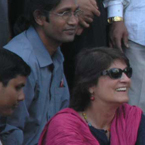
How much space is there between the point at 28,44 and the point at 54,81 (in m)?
0.37

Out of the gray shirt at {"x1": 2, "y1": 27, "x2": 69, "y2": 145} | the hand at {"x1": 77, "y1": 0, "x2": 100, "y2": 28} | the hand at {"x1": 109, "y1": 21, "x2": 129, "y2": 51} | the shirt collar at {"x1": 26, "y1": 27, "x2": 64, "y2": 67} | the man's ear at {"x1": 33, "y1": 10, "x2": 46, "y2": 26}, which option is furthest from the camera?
the hand at {"x1": 109, "y1": 21, "x2": 129, "y2": 51}

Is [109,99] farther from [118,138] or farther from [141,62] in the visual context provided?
[141,62]

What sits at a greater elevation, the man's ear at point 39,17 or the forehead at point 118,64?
the man's ear at point 39,17

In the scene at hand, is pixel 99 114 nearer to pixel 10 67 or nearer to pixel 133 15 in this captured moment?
pixel 10 67

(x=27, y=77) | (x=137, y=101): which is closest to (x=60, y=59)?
(x=27, y=77)

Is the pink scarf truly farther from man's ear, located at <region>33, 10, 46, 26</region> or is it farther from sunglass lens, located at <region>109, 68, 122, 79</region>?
man's ear, located at <region>33, 10, 46, 26</region>

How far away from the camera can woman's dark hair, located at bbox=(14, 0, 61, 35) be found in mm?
3625

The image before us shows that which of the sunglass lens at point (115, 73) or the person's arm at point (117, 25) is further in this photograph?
the person's arm at point (117, 25)

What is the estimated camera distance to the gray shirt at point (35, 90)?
3.39 meters

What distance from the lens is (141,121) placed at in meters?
3.19

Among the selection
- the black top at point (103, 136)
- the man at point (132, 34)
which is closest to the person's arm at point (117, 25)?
the man at point (132, 34)

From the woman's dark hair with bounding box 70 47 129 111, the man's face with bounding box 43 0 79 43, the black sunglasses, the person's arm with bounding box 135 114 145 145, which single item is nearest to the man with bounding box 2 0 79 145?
the man's face with bounding box 43 0 79 43

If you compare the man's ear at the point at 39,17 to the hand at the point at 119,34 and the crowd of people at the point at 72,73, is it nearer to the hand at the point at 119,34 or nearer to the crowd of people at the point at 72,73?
the crowd of people at the point at 72,73

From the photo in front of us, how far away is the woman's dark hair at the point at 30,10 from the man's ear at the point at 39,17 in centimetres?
2
